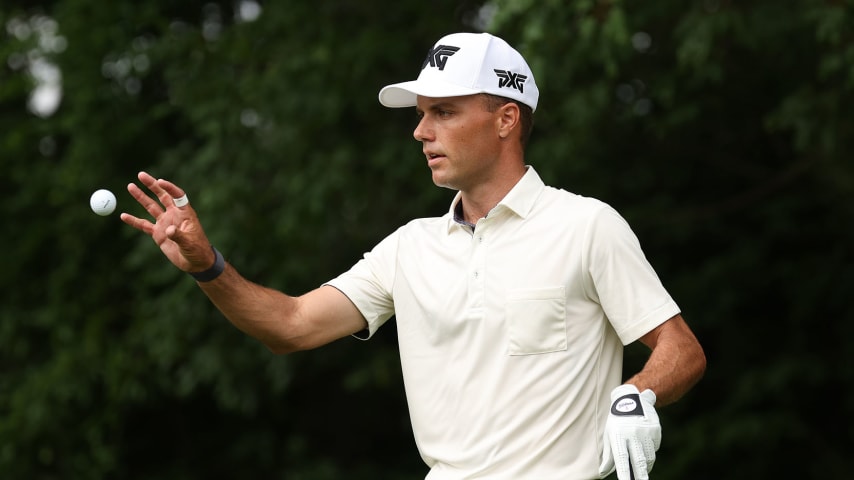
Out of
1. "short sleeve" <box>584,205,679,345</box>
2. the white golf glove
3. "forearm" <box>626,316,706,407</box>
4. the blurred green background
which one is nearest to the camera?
the white golf glove

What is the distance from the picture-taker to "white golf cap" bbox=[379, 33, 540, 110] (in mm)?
3234

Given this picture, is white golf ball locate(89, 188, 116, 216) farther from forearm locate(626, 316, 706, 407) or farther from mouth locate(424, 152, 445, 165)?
forearm locate(626, 316, 706, 407)

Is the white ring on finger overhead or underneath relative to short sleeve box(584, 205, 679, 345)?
overhead

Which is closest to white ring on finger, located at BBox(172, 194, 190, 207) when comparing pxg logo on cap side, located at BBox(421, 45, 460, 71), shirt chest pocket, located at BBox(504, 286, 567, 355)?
pxg logo on cap side, located at BBox(421, 45, 460, 71)

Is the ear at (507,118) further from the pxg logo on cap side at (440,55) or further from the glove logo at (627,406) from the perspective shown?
the glove logo at (627,406)

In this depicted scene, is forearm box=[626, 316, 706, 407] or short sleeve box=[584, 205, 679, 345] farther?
short sleeve box=[584, 205, 679, 345]

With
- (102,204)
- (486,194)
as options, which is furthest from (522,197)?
(102,204)

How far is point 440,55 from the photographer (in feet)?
10.9

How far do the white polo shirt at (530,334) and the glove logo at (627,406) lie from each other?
0.89ft

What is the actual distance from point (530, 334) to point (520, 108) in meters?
0.65

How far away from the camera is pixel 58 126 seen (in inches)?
338

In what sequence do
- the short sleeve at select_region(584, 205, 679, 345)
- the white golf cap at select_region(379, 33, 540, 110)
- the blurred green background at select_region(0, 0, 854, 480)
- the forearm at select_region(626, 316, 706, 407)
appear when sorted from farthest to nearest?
the blurred green background at select_region(0, 0, 854, 480) < the white golf cap at select_region(379, 33, 540, 110) < the short sleeve at select_region(584, 205, 679, 345) < the forearm at select_region(626, 316, 706, 407)

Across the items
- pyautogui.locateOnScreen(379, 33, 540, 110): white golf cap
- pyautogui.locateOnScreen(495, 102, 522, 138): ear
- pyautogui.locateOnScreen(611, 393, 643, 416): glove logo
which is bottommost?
pyautogui.locateOnScreen(611, 393, 643, 416): glove logo

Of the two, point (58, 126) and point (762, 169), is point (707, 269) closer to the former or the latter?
point (762, 169)
